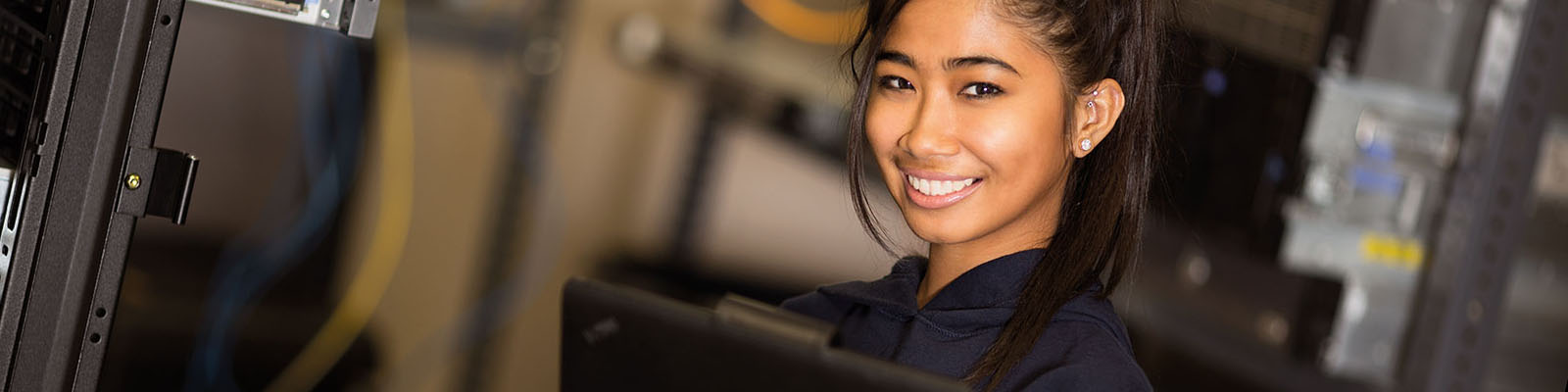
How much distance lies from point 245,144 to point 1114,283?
1.59 m

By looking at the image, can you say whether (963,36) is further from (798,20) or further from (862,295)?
(798,20)

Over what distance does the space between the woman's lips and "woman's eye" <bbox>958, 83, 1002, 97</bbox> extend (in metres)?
0.06

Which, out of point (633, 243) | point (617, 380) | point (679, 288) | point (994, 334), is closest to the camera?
point (617, 380)

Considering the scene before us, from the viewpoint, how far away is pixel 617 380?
2.47 feet

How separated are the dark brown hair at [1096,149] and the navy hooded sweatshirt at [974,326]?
0.01 meters

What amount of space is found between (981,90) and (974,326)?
15cm

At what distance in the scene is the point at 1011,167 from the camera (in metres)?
0.94

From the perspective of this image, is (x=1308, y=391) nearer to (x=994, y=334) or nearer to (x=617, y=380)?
(x=994, y=334)

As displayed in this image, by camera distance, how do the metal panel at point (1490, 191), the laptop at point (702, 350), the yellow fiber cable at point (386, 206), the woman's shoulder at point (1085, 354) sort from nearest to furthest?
the laptop at point (702, 350) → the woman's shoulder at point (1085, 354) → the metal panel at point (1490, 191) → the yellow fiber cable at point (386, 206)

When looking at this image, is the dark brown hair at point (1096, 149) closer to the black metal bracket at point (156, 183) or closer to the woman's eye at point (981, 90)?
the woman's eye at point (981, 90)

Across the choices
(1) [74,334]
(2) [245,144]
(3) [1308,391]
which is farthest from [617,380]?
(2) [245,144]

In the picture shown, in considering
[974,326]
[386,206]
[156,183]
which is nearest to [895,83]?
[974,326]

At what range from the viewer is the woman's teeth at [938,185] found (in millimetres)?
964

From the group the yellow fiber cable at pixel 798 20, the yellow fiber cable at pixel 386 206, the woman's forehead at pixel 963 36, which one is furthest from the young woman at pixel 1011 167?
the yellow fiber cable at pixel 798 20
